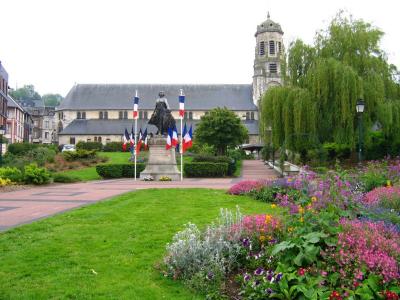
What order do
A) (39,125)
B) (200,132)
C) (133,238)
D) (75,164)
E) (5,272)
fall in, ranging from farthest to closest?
(39,125), (200,132), (75,164), (133,238), (5,272)

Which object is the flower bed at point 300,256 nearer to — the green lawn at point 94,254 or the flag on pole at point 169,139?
the green lawn at point 94,254

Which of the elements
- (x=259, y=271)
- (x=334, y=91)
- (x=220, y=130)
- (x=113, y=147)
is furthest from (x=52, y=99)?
(x=259, y=271)

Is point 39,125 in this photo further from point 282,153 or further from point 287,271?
point 287,271

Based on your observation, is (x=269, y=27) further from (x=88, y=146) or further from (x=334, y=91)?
(x=334, y=91)

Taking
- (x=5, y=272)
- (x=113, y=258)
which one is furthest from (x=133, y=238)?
(x=5, y=272)

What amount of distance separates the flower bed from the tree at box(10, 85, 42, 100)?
494 feet

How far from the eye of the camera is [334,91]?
2666 cm

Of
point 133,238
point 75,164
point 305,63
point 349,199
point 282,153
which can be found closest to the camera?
point 349,199

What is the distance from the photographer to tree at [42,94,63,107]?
15550 cm

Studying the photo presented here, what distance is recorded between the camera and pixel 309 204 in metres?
6.50

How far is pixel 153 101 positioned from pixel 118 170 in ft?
155

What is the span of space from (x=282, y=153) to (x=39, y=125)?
101 m

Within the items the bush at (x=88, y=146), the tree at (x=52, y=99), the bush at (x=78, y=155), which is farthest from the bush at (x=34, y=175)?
the tree at (x=52, y=99)

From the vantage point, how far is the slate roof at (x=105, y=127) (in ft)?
240
